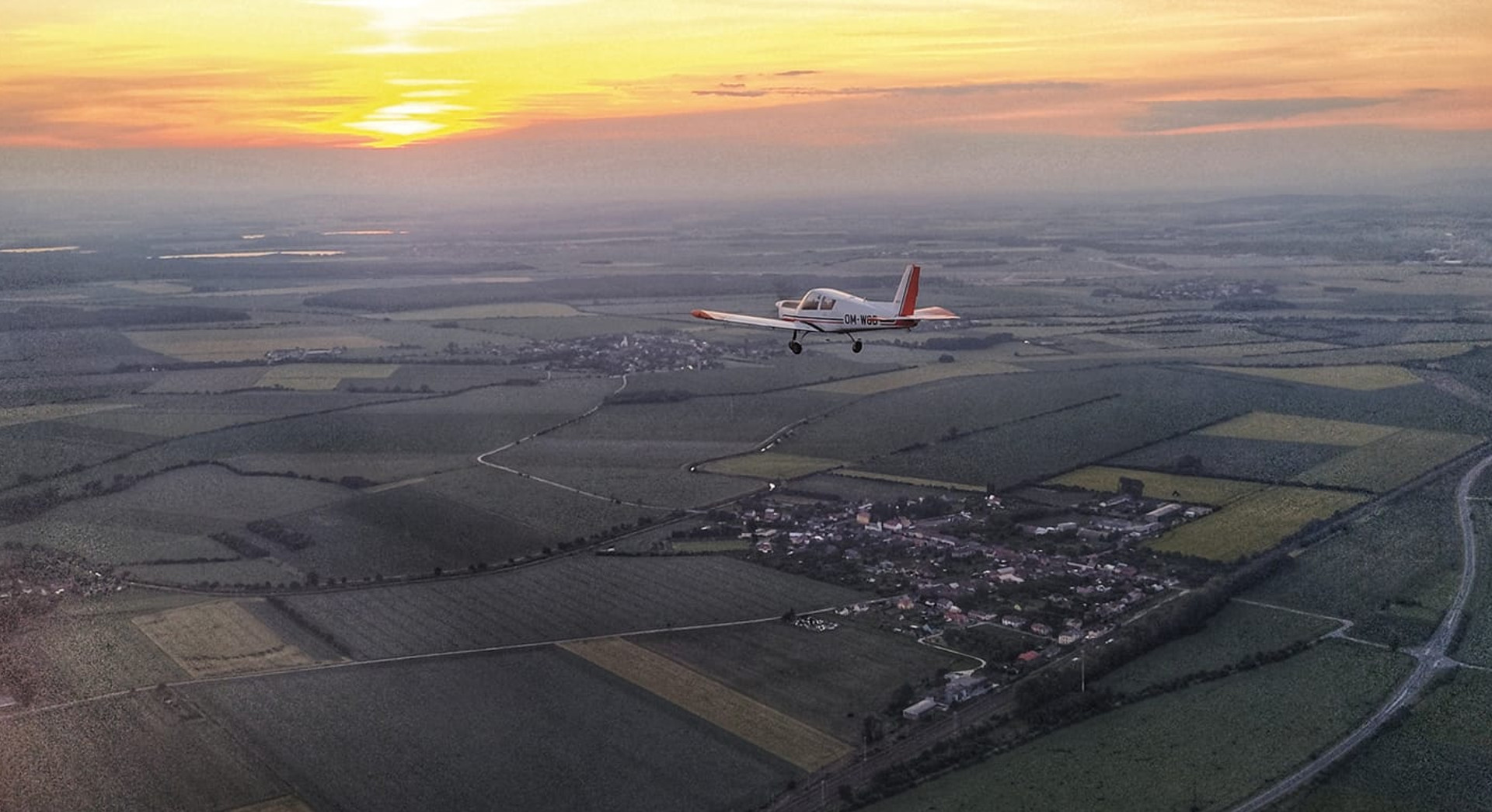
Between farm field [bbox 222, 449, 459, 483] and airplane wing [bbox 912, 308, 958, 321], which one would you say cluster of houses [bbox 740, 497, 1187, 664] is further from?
farm field [bbox 222, 449, 459, 483]

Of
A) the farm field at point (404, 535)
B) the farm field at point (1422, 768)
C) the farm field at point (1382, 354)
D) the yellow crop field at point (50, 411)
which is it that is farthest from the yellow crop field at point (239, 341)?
the farm field at point (1422, 768)

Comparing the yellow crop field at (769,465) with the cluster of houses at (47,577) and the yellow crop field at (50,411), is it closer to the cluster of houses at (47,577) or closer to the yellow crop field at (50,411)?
the cluster of houses at (47,577)

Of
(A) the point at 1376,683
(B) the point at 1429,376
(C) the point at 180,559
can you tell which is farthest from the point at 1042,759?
(B) the point at 1429,376

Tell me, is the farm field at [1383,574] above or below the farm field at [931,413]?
below

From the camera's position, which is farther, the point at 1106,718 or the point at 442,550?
the point at 442,550

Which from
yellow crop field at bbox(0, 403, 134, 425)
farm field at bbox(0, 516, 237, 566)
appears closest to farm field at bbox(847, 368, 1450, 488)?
farm field at bbox(0, 516, 237, 566)

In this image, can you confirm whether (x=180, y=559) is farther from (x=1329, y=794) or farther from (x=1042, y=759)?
(x=1329, y=794)
